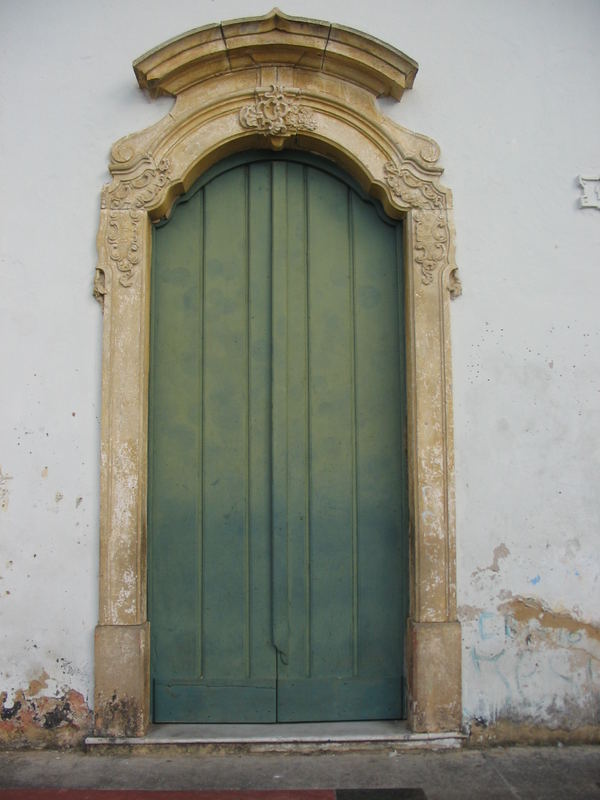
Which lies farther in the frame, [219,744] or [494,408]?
[494,408]

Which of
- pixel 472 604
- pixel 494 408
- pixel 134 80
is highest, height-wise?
pixel 134 80

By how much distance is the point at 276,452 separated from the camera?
4262mm

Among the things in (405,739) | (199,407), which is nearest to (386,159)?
(199,407)

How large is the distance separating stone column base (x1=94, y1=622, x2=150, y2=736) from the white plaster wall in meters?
0.10

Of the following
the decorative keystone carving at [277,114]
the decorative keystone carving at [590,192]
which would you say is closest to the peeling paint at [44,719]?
the decorative keystone carving at [277,114]

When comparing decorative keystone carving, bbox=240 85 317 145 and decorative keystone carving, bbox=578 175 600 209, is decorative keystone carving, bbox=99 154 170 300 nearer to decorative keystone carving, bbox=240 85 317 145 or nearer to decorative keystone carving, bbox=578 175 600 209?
decorative keystone carving, bbox=240 85 317 145

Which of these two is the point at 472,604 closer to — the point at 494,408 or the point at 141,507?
the point at 494,408

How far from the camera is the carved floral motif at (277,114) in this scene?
4.27 m

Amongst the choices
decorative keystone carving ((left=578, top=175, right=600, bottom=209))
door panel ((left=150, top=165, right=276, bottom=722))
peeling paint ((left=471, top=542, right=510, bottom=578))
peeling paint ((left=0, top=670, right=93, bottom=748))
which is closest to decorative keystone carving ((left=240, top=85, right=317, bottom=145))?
door panel ((left=150, top=165, right=276, bottom=722))

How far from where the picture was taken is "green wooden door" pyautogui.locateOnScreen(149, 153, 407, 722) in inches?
165

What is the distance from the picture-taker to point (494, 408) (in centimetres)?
421

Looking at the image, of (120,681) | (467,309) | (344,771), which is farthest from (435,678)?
(467,309)

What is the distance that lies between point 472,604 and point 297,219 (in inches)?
90.8

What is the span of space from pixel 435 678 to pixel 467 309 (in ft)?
6.36
